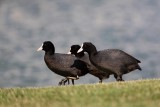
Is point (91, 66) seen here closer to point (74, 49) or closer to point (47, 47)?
point (74, 49)

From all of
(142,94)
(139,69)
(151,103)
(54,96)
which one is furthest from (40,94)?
(139,69)

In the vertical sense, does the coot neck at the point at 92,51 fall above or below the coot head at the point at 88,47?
below

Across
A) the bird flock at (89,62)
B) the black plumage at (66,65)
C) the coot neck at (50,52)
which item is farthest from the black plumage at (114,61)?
the coot neck at (50,52)

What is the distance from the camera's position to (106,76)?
2633 centimetres

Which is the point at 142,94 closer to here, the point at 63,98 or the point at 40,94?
the point at 63,98

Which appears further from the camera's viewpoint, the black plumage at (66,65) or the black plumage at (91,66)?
the black plumage at (91,66)

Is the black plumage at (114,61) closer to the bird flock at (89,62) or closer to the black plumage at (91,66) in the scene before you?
the bird flock at (89,62)

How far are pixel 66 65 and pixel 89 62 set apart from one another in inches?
64.6

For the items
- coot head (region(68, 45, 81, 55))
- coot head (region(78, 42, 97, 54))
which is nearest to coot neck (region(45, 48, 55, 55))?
coot head (region(68, 45, 81, 55))

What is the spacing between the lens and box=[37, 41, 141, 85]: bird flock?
886 inches

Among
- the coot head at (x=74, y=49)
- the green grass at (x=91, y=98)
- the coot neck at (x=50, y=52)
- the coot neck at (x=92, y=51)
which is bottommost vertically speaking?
the green grass at (x=91, y=98)

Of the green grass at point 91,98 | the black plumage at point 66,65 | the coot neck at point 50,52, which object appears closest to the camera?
the green grass at point 91,98

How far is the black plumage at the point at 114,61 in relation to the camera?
2239cm

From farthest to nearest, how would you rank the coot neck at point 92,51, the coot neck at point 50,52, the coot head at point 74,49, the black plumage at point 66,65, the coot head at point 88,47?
the coot head at point 74,49, the coot neck at point 50,52, the black plumage at point 66,65, the coot head at point 88,47, the coot neck at point 92,51
